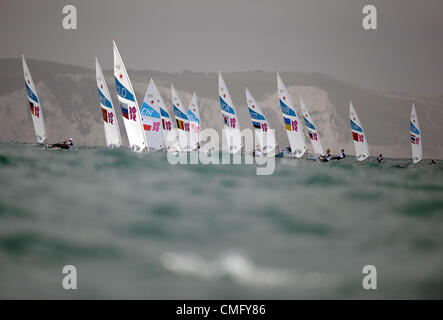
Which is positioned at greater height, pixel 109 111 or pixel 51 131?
pixel 51 131

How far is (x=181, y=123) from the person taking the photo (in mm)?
63562

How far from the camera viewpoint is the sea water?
8555 millimetres

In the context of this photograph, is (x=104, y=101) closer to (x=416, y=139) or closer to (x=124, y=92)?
(x=124, y=92)

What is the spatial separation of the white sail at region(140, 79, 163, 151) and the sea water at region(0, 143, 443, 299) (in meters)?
35.9

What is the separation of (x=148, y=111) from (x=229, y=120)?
11913 millimetres

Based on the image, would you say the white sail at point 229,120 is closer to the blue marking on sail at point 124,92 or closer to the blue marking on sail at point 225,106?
the blue marking on sail at point 225,106

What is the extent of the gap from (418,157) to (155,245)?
6655 cm

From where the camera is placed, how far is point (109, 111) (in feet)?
136

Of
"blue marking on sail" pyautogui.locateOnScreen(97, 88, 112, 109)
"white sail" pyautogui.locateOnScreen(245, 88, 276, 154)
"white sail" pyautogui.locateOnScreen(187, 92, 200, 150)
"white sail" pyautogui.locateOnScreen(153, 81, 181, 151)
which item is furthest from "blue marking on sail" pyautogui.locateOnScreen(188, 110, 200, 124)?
"blue marking on sail" pyautogui.locateOnScreen(97, 88, 112, 109)

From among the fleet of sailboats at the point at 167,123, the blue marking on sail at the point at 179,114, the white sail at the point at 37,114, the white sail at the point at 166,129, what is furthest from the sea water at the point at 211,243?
the blue marking on sail at the point at 179,114

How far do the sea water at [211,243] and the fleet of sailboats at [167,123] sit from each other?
24.2 metres

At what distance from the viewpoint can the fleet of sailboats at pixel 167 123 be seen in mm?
40000
